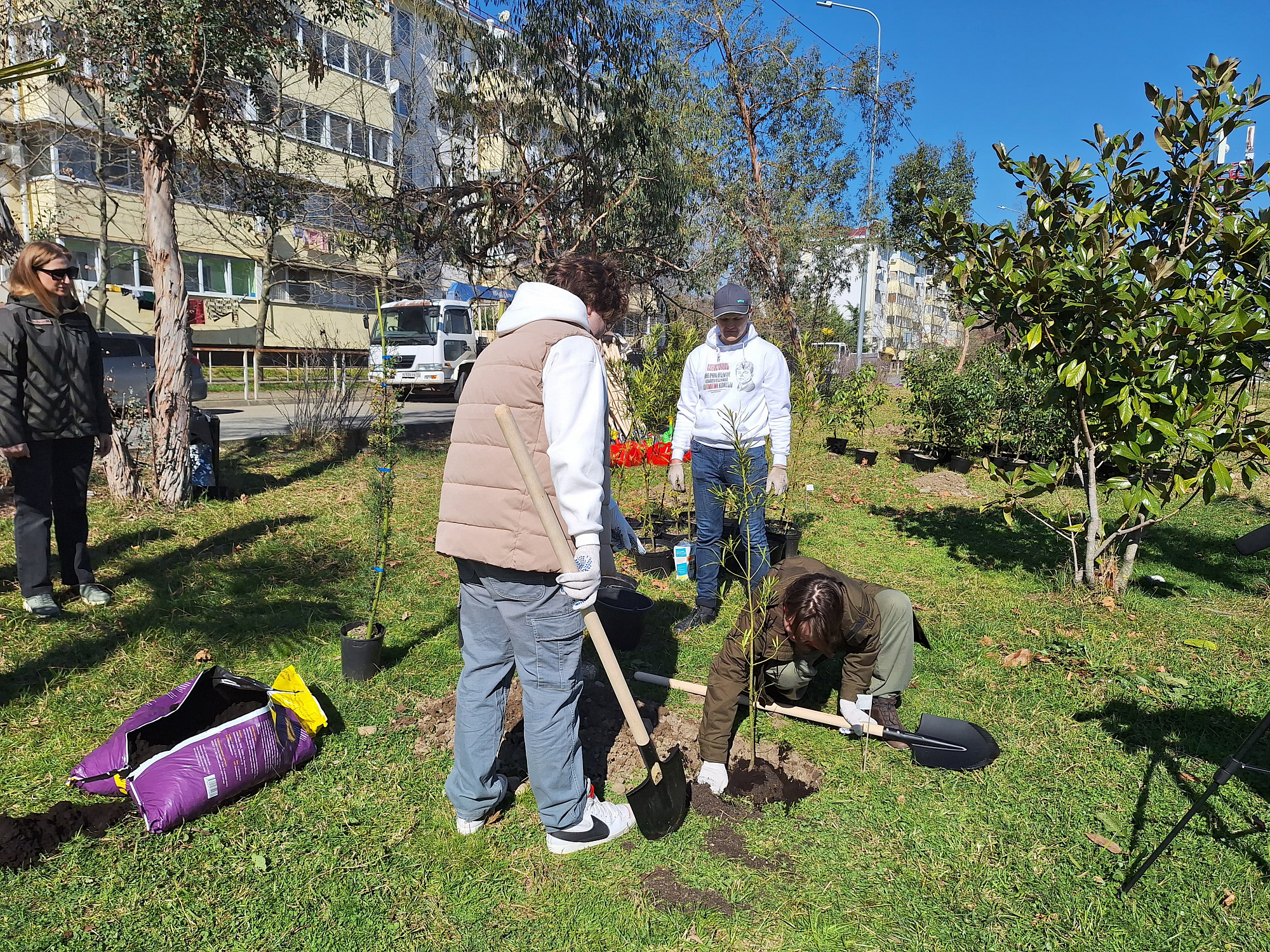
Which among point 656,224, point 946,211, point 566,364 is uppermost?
point 656,224

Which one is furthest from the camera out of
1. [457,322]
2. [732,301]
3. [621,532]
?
[457,322]

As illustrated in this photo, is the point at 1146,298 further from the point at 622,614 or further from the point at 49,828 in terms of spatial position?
the point at 49,828

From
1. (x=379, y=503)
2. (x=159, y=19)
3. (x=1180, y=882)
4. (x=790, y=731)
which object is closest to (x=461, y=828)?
(x=790, y=731)

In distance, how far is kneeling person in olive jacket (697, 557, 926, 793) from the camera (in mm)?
2766

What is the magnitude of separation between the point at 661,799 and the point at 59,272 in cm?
405

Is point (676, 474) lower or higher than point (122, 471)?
higher

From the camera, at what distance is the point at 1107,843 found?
8.69 ft

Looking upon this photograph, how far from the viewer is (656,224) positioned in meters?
11.4

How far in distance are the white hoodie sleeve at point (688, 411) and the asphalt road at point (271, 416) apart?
5.92m

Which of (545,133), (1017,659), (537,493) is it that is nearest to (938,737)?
(1017,659)

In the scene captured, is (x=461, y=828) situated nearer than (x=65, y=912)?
No

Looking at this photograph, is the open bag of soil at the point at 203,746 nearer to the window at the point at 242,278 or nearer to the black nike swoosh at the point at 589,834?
the black nike swoosh at the point at 589,834

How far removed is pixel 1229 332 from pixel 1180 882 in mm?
2819

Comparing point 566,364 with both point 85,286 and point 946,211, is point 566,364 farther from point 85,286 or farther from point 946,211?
point 85,286
